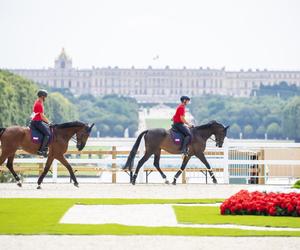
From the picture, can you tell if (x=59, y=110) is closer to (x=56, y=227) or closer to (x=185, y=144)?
(x=185, y=144)

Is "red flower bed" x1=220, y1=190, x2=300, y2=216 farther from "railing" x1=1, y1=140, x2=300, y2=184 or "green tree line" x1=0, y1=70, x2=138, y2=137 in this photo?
"green tree line" x1=0, y1=70, x2=138, y2=137

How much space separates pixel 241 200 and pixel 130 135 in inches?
5640

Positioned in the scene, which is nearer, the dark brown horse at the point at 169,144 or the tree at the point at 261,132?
the dark brown horse at the point at 169,144

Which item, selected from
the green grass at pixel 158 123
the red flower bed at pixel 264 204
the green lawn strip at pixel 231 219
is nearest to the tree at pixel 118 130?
the green grass at pixel 158 123

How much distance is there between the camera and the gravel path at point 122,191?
2366 cm

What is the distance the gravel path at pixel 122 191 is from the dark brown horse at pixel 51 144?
1.93 feet

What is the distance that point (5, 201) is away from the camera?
21391 mm

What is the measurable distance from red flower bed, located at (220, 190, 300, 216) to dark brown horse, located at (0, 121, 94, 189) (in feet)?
22.3
